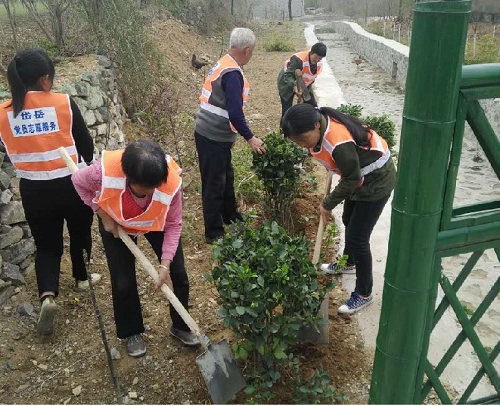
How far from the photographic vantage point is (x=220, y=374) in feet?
7.95

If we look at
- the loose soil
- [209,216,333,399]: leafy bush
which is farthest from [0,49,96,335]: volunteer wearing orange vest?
[209,216,333,399]: leafy bush

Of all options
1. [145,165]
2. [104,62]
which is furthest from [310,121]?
[104,62]

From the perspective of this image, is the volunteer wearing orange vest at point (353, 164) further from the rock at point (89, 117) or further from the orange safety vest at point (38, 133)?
the rock at point (89, 117)

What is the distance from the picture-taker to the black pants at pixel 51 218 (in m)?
2.93

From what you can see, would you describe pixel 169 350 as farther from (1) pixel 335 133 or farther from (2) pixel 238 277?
(1) pixel 335 133

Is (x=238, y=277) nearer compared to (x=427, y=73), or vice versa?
(x=427, y=73)

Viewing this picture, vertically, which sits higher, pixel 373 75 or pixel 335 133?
pixel 335 133

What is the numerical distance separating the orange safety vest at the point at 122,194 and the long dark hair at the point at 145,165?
16 centimetres

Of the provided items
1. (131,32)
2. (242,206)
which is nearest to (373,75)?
(131,32)

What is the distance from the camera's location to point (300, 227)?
4.38 meters

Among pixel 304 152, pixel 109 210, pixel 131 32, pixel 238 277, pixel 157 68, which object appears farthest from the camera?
pixel 157 68

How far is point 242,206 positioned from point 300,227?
2.63 feet

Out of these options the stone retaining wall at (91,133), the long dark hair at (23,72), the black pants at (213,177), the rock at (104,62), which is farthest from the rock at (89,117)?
the long dark hair at (23,72)

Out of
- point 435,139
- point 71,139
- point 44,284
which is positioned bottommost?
point 44,284
